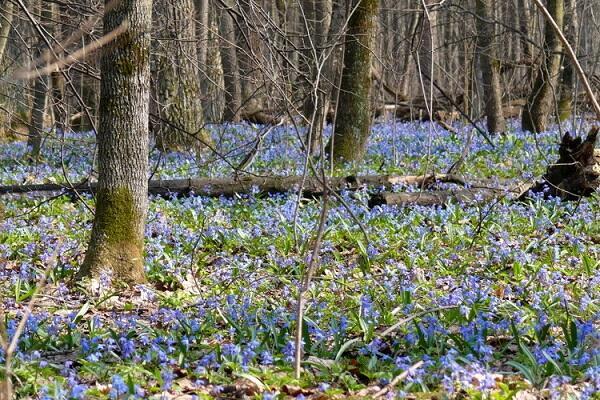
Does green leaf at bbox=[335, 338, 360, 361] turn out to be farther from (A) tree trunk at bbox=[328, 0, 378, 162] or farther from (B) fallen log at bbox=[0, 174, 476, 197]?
(A) tree trunk at bbox=[328, 0, 378, 162]

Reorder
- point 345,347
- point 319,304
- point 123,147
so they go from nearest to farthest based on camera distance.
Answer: point 345,347
point 319,304
point 123,147

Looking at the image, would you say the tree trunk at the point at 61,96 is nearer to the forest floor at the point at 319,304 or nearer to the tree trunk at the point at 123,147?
the tree trunk at the point at 123,147

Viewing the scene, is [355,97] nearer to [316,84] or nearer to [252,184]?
[252,184]

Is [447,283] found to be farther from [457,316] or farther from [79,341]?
[79,341]

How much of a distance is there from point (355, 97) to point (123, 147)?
6.34 m

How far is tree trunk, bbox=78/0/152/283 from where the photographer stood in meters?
4.81

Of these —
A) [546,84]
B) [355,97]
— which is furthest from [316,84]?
[546,84]

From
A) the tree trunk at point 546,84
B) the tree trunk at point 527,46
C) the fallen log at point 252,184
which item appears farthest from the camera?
the tree trunk at point 527,46

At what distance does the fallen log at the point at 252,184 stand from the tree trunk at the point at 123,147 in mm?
3259

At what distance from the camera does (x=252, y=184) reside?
8570 mm

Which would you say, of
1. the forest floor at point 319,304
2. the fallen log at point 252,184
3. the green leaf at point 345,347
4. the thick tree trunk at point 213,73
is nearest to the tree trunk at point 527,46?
the fallen log at point 252,184

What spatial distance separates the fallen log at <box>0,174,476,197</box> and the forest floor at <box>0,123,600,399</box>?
0.70ft

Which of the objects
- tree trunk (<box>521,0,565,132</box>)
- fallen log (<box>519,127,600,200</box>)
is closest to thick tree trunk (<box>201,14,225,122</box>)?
fallen log (<box>519,127,600,200</box>)

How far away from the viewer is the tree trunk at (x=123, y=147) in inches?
189
